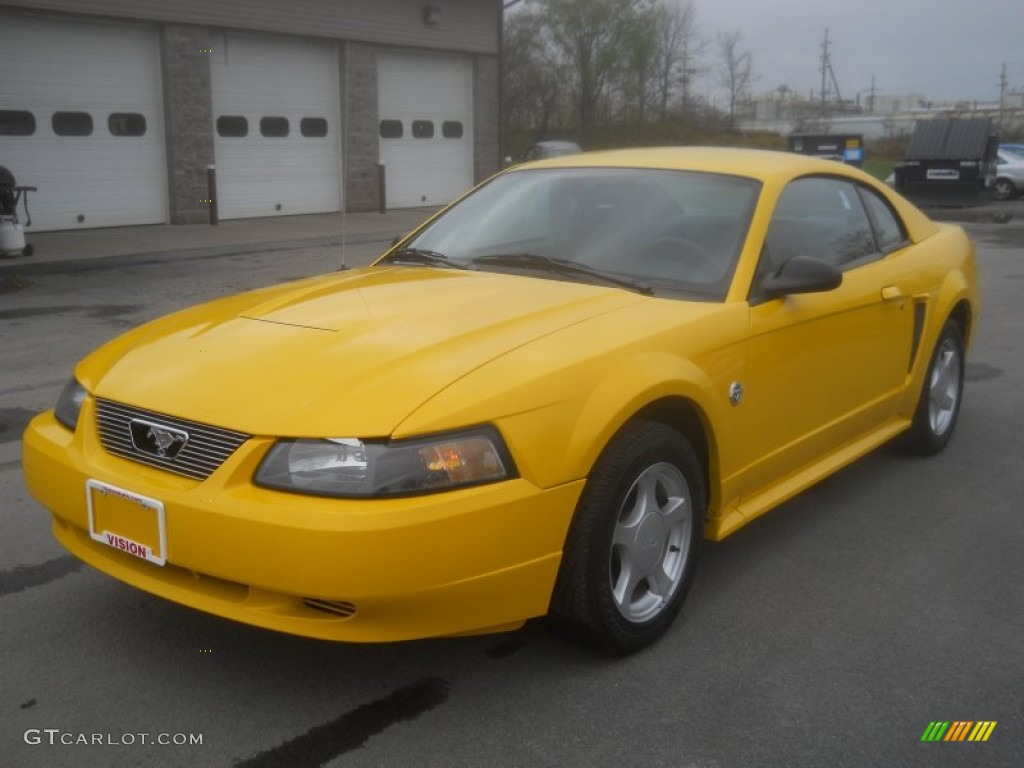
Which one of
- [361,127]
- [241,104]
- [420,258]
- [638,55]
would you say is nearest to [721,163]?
[420,258]

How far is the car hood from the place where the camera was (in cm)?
282

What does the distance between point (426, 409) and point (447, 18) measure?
2152cm

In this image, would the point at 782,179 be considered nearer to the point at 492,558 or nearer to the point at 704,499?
the point at 704,499

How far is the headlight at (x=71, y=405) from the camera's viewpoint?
331 centimetres

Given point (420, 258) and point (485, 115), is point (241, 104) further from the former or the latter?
point (420, 258)

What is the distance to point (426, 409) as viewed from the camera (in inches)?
109

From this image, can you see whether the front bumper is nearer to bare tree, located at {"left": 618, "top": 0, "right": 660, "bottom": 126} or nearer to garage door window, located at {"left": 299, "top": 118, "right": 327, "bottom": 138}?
garage door window, located at {"left": 299, "top": 118, "right": 327, "bottom": 138}

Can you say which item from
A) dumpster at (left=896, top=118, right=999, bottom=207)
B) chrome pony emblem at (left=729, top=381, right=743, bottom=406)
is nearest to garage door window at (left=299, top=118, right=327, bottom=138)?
dumpster at (left=896, top=118, right=999, bottom=207)

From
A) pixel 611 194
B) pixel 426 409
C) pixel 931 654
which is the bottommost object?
pixel 931 654

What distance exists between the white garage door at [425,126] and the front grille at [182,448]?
1983 centimetres

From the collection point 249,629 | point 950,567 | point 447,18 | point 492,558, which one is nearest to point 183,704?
point 249,629

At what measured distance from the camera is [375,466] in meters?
2.69

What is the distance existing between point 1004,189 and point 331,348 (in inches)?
1085

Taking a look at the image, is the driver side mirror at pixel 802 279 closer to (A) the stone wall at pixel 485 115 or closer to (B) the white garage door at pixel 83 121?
(B) the white garage door at pixel 83 121
